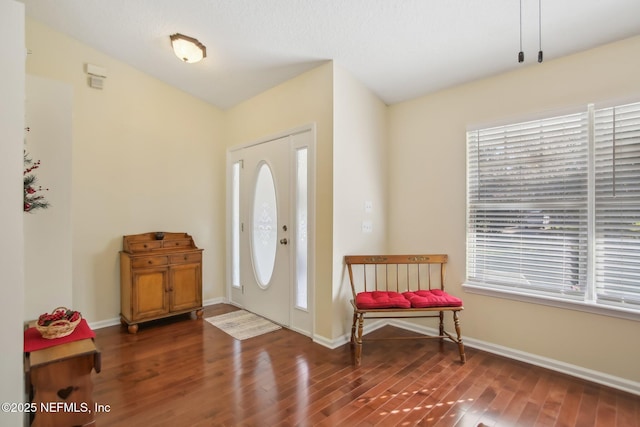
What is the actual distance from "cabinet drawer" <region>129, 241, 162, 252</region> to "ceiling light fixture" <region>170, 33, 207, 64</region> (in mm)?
2099

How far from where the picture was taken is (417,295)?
2926 millimetres

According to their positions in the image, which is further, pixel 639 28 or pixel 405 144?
pixel 405 144

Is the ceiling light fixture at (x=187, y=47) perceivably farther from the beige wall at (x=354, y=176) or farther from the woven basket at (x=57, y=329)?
the woven basket at (x=57, y=329)

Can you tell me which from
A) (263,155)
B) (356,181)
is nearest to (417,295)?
(356,181)

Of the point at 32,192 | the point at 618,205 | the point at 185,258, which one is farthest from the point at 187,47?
the point at 618,205

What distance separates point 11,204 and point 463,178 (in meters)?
3.41

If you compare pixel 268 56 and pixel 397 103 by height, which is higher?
pixel 268 56

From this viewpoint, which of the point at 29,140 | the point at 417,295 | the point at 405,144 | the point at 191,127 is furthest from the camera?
the point at 191,127

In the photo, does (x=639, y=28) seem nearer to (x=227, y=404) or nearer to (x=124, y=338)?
(x=227, y=404)

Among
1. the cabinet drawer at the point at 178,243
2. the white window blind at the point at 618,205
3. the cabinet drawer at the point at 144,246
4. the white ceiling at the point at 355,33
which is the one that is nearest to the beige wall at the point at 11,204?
the white ceiling at the point at 355,33

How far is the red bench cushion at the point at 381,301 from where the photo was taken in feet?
8.98

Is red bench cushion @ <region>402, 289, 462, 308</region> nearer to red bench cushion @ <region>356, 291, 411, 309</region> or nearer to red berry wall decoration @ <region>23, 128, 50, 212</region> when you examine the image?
red bench cushion @ <region>356, 291, 411, 309</region>

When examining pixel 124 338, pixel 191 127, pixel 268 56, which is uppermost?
pixel 268 56

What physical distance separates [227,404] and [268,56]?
10.0 ft
